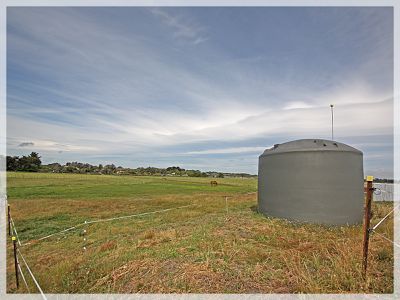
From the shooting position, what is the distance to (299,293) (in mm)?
4277

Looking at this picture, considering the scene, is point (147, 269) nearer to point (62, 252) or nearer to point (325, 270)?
point (325, 270)

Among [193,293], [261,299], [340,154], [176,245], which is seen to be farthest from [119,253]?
[340,154]

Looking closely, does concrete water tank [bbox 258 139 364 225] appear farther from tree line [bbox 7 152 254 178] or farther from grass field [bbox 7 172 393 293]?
tree line [bbox 7 152 254 178]

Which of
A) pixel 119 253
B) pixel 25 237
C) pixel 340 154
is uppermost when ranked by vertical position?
pixel 340 154

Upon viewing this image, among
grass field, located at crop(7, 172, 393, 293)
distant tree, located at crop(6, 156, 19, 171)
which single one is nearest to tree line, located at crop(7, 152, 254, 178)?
distant tree, located at crop(6, 156, 19, 171)

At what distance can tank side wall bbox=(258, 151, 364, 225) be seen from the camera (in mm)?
9711

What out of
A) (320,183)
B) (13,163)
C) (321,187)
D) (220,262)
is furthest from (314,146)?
(13,163)

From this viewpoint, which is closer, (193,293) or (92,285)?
(193,293)

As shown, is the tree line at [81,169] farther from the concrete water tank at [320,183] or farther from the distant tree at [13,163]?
the concrete water tank at [320,183]

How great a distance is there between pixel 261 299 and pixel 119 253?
4.28 metres

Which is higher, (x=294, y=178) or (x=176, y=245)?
(x=294, y=178)

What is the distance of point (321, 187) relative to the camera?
32.0 ft

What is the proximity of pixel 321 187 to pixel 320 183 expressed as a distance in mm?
153

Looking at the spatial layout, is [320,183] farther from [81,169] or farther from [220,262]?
[81,169]
